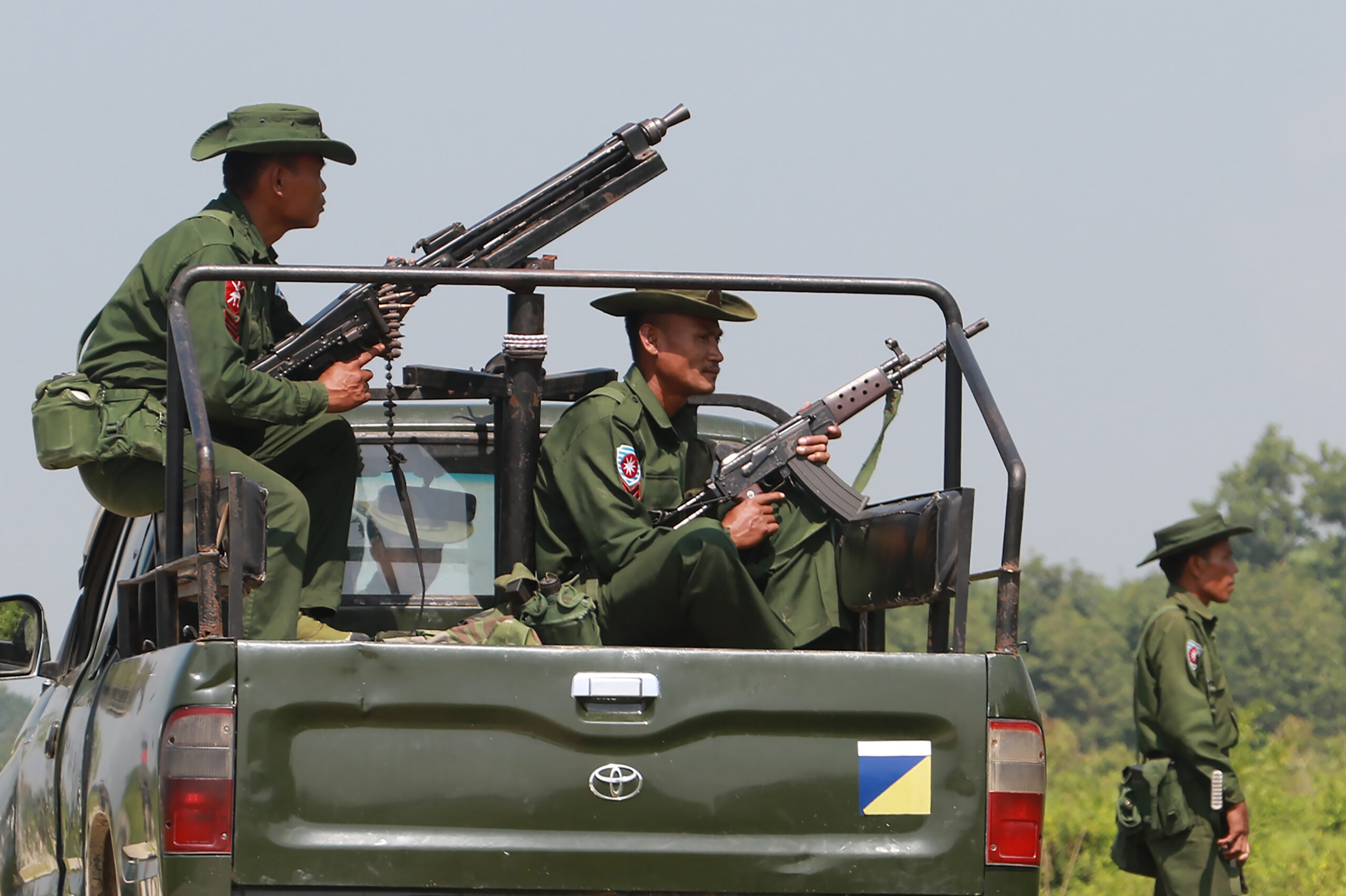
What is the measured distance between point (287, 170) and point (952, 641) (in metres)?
2.31

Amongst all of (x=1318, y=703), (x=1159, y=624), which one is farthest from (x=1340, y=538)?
(x=1159, y=624)

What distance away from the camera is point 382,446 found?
5.75 meters

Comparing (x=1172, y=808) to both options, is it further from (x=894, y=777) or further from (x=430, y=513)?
(x=894, y=777)

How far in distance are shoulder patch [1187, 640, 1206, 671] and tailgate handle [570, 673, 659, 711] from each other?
12.0 feet

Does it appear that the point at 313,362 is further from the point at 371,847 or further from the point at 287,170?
the point at 371,847

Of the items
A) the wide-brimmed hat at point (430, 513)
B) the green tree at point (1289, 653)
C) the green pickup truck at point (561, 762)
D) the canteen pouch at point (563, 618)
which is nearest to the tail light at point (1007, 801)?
the green pickup truck at point (561, 762)

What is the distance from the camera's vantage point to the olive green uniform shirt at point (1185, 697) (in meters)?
6.78

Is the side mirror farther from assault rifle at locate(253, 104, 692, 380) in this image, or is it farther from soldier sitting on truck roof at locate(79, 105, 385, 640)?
assault rifle at locate(253, 104, 692, 380)

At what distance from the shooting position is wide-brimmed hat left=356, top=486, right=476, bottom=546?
18.5 ft

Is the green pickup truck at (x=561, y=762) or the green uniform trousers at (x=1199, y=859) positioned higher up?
the green pickup truck at (x=561, y=762)

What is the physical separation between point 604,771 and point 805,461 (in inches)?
74.2

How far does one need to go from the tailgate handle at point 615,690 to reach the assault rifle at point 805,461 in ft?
4.43

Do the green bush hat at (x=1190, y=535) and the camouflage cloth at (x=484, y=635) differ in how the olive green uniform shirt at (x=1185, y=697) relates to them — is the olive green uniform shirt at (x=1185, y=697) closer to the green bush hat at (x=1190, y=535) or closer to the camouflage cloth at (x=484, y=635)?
the green bush hat at (x=1190, y=535)

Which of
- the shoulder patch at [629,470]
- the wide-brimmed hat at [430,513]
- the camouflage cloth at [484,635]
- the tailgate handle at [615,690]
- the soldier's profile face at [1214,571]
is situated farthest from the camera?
the soldier's profile face at [1214,571]
